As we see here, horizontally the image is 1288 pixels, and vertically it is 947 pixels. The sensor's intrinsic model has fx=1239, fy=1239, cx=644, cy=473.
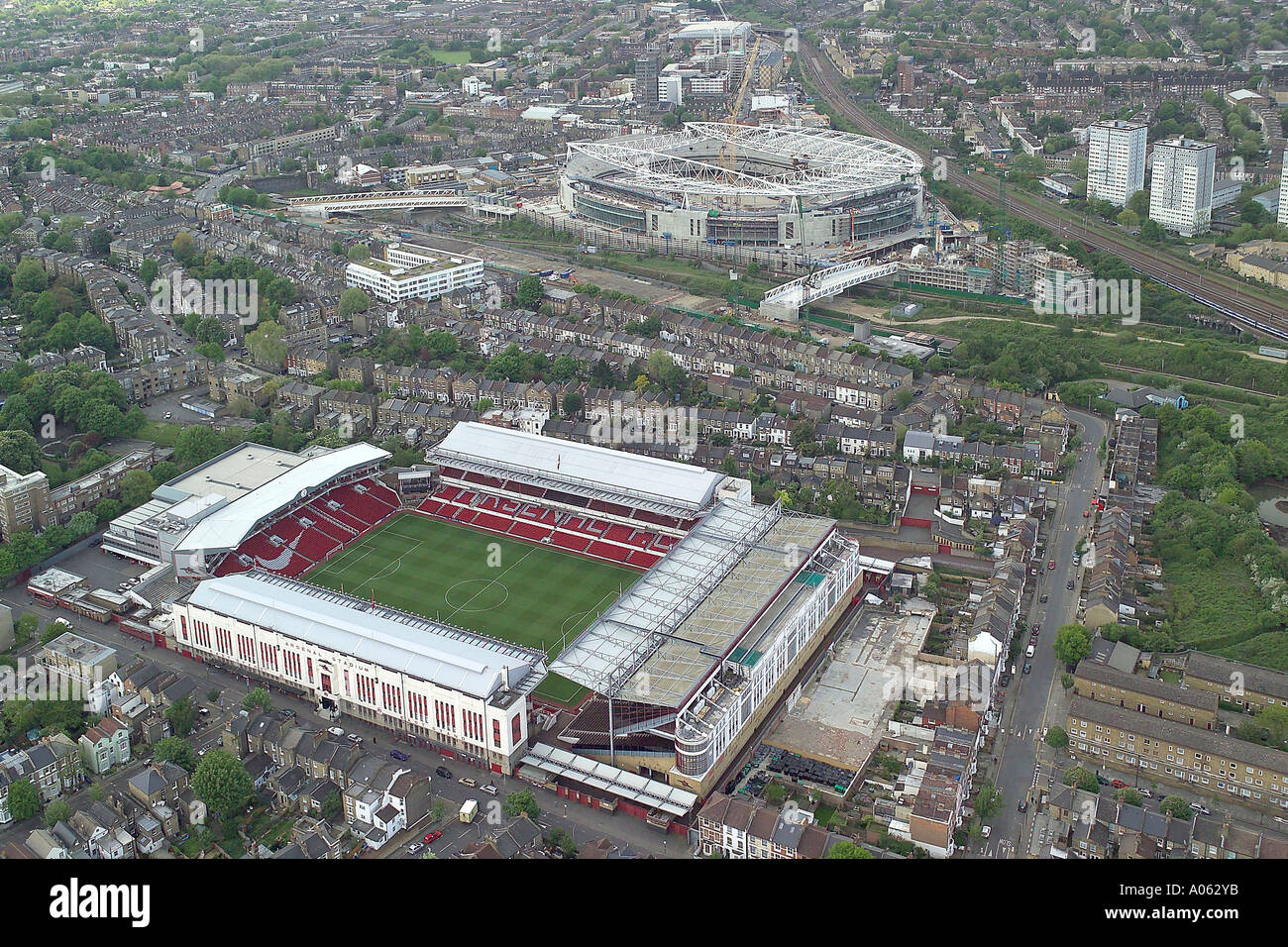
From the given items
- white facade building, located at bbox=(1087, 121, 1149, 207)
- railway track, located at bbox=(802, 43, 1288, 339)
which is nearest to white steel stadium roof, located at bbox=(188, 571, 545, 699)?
railway track, located at bbox=(802, 43, 1288, 339)

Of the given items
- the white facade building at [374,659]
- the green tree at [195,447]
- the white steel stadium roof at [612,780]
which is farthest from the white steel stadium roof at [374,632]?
the green tree at [195,447]

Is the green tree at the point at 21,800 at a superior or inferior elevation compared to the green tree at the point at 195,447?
inferior

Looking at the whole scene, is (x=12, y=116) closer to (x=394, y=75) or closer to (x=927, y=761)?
(x=394, y=75)

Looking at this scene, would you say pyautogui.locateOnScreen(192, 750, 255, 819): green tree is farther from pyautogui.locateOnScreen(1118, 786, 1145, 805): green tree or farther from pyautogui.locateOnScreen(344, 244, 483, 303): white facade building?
pyautogui.locateOnScreen(344, 244, 483, 303): white facade building

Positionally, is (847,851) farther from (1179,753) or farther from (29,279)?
(29,279)

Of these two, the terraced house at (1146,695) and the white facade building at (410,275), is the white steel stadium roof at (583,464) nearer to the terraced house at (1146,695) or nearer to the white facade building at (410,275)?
the terraced house at (1146,695)
